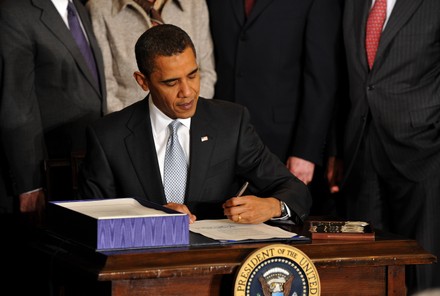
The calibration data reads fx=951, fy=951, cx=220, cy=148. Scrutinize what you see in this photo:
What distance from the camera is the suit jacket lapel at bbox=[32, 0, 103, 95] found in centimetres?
415

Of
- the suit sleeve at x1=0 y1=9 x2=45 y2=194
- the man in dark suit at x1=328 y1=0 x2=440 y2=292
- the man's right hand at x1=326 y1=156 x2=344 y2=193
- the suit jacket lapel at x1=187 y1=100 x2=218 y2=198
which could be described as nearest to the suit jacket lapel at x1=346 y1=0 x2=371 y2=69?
the man in dark suit at x1=328 y1=0 x2=440 y2=292

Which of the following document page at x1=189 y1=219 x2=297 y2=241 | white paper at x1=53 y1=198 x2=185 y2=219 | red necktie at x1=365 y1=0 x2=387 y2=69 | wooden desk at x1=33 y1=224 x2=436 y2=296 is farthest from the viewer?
red necktie at x1=365 y1=0 x2=387 y2=69

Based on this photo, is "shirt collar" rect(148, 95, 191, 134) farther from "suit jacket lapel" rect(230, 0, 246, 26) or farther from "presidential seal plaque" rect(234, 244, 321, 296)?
"suit jacket lapel" rect(230, 0, 246, 26)

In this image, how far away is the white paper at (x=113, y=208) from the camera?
8.80 feet

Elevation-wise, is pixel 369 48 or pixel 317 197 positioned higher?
pixel 369 48

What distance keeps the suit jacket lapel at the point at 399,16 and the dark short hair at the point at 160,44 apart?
124 cm

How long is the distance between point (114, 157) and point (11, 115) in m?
0.88

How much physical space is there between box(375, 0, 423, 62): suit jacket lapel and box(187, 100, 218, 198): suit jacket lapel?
119 cm

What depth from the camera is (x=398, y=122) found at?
14.0 ft

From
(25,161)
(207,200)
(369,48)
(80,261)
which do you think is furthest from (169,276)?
(369,48)

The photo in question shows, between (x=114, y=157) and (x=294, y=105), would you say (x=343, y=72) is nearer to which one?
(x=294, y=105)

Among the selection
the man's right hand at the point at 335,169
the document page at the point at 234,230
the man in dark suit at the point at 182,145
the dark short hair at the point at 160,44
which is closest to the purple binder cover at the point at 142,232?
the document page at the point at 234,230

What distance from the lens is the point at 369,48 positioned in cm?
433

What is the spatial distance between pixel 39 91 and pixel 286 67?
1.16 metres
